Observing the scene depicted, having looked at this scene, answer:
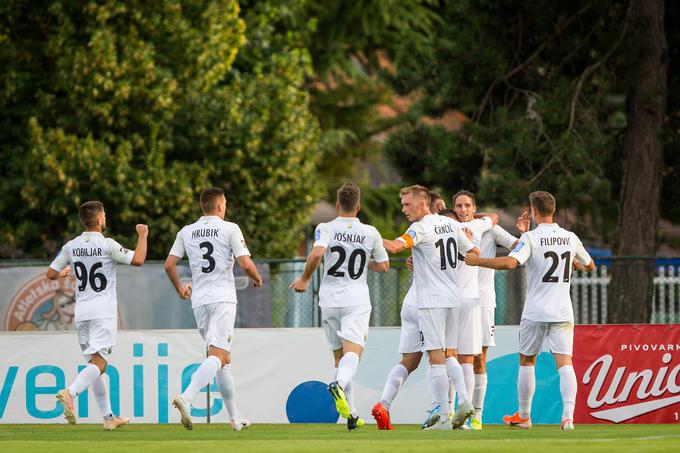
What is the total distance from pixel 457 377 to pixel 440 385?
0.23 metres

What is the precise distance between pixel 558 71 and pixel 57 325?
9.69 meters

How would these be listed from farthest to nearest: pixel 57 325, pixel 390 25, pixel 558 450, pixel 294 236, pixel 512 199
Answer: pixel 390 25, pixel 294 236, pixel 512 199, pixel 57 325, pixel 558 450

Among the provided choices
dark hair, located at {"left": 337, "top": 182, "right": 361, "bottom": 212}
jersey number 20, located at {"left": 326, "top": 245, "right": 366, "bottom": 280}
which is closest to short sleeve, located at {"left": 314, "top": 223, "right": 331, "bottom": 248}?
jersey number 20, located at {"left": 326, "top": 245, "right": 366, "bottom": 280}

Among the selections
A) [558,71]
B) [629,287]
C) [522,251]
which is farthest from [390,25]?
[522,251]

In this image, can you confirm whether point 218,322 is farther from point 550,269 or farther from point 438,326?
point 550,269

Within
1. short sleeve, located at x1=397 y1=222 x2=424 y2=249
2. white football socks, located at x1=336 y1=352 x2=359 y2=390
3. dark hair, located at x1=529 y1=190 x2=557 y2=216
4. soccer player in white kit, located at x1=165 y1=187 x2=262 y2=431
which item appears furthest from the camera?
soccer player in white kit, located at x1=165 y1=187 x2=262 y2=431

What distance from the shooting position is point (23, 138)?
2389cm

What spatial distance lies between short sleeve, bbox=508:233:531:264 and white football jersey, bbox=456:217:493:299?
22.1 inches

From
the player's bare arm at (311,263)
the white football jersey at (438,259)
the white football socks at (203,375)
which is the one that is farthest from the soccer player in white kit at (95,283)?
the white football jersey at (438,259)

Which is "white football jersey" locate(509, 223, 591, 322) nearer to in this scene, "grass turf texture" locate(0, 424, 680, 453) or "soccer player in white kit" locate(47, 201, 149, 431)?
"grass turf texture" locate(0, 424, 680, 453)

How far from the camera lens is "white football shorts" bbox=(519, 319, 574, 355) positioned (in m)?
12.7

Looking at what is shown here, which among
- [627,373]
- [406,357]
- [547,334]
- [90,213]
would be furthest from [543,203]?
[90,213]

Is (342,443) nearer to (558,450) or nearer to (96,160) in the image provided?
(558,450)

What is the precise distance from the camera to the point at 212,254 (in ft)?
41.3
